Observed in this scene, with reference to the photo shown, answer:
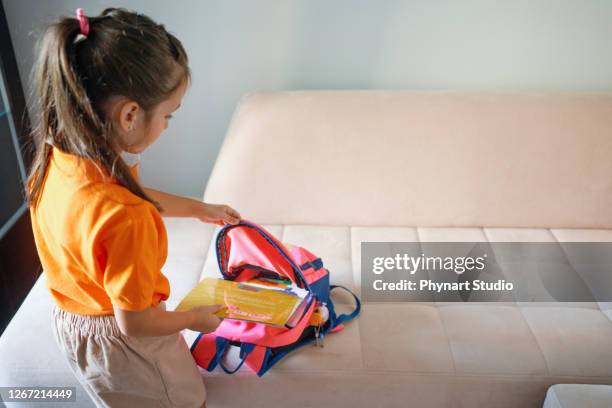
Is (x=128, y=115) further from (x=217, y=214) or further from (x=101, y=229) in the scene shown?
(x=217, y=214)

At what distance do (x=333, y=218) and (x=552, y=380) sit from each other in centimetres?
81

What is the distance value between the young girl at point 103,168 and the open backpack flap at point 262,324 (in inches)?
9.2

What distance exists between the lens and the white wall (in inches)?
76.6

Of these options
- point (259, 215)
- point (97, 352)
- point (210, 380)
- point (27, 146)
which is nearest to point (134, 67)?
point (97, 352)

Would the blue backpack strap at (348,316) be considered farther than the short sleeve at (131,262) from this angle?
Yes

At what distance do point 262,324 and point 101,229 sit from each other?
52 centimetres

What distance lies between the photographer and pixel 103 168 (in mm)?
944

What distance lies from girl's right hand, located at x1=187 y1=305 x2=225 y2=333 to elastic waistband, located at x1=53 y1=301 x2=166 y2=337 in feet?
0.49

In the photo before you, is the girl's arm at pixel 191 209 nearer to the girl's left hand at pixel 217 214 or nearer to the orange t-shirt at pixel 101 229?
the girl's left hand at pixel 217 214

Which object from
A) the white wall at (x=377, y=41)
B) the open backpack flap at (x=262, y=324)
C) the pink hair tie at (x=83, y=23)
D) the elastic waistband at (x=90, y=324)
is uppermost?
the pink hair tie at (x=83, y=23)

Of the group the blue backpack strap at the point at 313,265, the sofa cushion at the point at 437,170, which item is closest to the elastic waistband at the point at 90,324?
the blue backpack strap at the point at 313,265

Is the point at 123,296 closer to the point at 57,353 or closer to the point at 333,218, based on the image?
the point at 57,353

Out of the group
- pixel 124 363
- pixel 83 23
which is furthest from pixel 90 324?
pixel 83 23

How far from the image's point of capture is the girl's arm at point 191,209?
1331 millimetres
